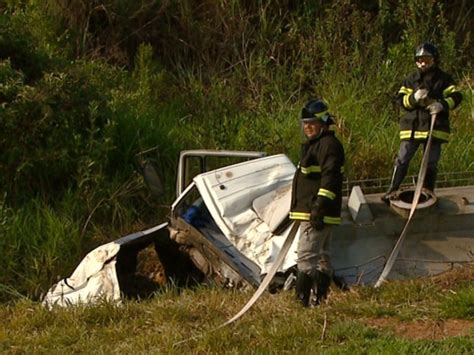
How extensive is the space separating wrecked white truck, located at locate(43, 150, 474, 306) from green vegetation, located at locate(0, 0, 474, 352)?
0.41 metres

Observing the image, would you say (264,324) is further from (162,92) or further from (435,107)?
(162,92)

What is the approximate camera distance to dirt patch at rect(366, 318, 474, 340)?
5983 millimetres

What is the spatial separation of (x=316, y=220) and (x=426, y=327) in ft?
3.62

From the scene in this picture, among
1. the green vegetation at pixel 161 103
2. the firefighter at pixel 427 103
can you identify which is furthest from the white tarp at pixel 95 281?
the firefighter at pixel 427 103

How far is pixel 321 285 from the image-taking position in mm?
6965

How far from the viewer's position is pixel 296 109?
12.8 m

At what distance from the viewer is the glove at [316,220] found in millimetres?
6773

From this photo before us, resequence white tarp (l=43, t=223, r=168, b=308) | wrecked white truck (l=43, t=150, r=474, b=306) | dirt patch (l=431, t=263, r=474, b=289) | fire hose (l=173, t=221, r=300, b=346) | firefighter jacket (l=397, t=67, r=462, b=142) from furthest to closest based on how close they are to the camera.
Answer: firefighter jacket (l=397, t=67, r=462, b=142) < white tarp (l=43, t=223, r=168, b=308) < wrecked white truck (l=43, t=150, r=474, b=306) < dirt patch (l=431, t=263, r=474, b=289) < fire hose (l=173, t=221, r=300, b=346)

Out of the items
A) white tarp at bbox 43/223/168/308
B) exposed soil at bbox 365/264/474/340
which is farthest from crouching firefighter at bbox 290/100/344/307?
white tarp at bbox 43/223/168/308

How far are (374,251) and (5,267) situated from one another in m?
3.96

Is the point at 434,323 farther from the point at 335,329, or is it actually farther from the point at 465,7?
the point at 465,7

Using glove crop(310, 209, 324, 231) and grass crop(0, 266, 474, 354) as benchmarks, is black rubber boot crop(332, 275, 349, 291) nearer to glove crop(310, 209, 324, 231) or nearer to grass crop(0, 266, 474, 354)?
grass crop(0, 266, 474, 354)

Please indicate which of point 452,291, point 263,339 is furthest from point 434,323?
point 263,339

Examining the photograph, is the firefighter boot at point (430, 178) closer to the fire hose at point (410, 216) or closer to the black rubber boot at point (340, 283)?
the fire hose at point (410, 216)
